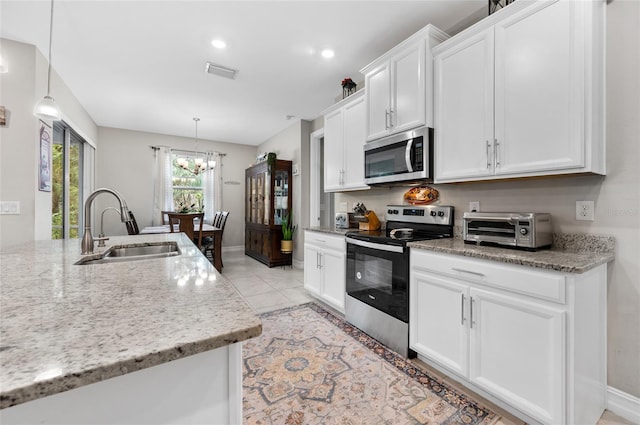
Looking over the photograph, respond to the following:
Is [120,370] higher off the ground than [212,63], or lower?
lower

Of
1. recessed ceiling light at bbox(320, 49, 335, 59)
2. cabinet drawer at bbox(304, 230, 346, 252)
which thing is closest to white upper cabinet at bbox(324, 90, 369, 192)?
recessed ceiling light at bbox(320, 49, 335, 59)

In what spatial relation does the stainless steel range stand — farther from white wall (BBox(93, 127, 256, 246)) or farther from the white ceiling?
white wall (BBox(93, 127, 256, 246))

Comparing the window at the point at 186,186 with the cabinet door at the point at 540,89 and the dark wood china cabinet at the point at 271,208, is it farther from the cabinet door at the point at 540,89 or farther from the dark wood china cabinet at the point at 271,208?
the cabinet door at the point at 540,89

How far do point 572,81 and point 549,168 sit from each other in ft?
1.51

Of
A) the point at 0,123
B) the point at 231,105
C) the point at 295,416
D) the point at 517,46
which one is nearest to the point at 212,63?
the point at 231,105

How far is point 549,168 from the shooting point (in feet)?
5.22

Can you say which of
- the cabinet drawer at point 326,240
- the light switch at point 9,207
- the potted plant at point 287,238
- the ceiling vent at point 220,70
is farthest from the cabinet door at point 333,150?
the light switch at point 9,207

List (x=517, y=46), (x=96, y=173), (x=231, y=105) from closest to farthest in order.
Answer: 1. (x=517, y=46)
2. (x=231, y=105)
3. (x=96, y=173)

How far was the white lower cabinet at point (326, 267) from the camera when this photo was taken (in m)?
2.79

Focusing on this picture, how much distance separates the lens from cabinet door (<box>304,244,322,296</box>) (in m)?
3.14

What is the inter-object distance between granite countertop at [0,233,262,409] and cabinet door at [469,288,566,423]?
1410mm

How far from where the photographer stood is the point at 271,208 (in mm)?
5160

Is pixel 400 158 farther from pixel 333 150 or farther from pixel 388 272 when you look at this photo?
pixel 333 150

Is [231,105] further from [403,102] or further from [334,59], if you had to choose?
[403,102]
